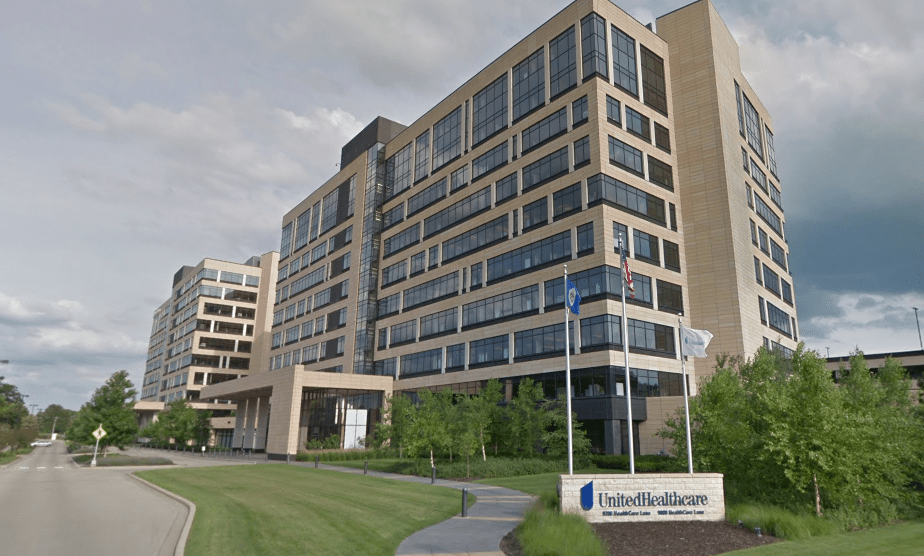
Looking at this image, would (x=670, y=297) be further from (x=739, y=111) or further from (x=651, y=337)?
(x=739, y=111)

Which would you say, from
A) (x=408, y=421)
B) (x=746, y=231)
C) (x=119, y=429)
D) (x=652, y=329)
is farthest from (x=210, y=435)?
(x=746, y=231)

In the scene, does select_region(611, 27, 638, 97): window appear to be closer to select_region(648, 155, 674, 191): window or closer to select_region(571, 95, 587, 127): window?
select_region(571, 95, 587, 127): window

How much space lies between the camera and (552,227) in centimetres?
4934

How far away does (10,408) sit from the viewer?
216ft

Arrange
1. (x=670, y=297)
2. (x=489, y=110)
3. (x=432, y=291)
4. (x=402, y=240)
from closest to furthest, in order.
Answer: (x=670, y=297)
(x=489, y=110)
(x=432, y=291)
(x=402, y=240)

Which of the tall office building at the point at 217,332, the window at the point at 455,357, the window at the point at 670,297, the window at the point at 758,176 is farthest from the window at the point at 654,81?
the tall office building at the point at 217,332

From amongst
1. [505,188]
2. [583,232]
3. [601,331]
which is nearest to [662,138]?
[583,232]

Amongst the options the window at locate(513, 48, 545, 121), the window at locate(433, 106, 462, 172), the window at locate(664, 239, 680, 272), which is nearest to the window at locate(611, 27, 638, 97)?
the window at locate(513, 48, 545, 121)

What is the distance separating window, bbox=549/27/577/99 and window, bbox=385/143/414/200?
2386 cm

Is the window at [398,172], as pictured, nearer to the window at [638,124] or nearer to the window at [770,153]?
the window at [638,124]

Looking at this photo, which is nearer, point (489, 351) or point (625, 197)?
point (625, 197)

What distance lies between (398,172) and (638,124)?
108ft

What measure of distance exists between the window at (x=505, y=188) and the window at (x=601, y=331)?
1536 centimetres

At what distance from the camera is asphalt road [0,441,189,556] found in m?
15.7
